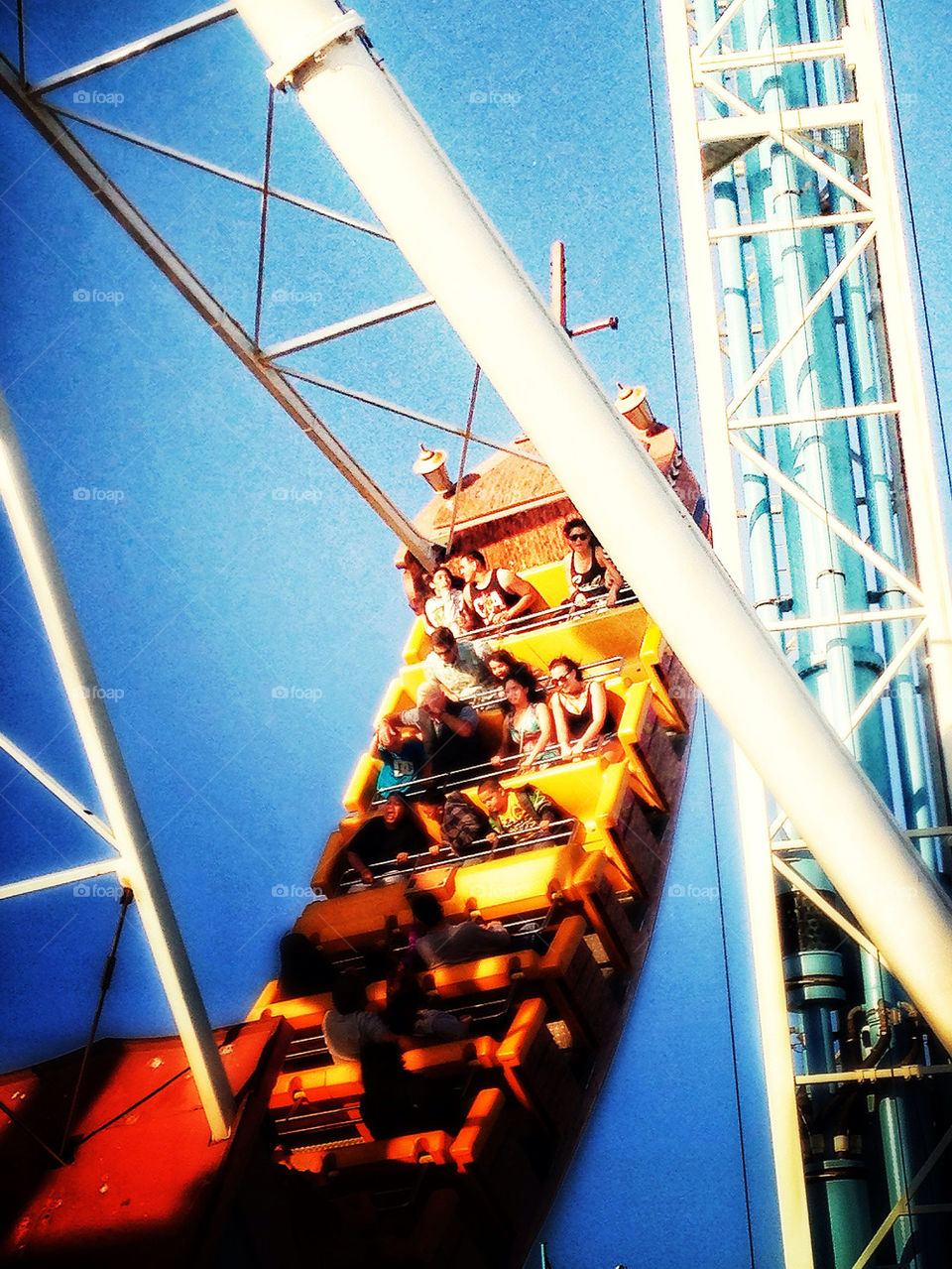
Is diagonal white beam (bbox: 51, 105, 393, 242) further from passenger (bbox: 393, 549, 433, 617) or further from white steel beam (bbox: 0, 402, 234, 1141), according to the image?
passenger (bbox: 393, 549, 433, 617)

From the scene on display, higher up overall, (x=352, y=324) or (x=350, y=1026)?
(x=352, y=324)

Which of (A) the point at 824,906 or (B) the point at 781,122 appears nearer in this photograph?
(A) the point at 824,906

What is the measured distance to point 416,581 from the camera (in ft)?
43.4

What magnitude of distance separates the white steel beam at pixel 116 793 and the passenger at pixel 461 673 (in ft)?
14.7

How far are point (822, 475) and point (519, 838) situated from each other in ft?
10.4

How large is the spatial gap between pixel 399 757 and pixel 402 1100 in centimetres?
323

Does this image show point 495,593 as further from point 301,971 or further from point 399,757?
point 301,971

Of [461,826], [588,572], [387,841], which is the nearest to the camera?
[461,826]

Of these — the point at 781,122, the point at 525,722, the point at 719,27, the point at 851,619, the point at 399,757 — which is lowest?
the point at 851,619

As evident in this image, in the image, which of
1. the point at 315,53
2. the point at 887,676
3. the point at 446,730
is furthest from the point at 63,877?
the point at 446,730

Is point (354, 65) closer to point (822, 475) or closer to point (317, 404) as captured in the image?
point (822, 475)

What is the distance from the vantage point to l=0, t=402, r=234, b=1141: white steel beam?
6883mm

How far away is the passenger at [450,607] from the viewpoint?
490 inches

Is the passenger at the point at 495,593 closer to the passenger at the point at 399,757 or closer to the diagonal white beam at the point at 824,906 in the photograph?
the passenger at the point at 399,757
